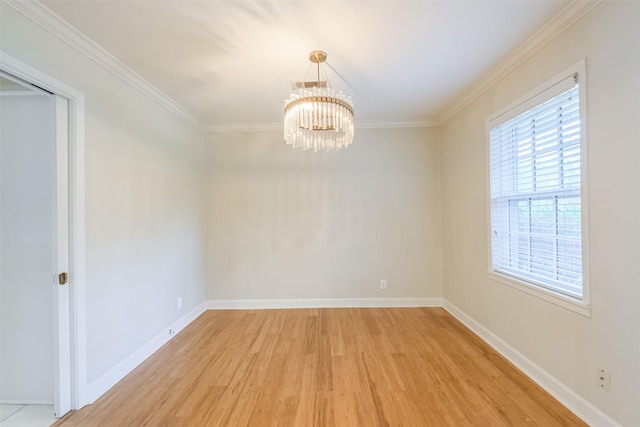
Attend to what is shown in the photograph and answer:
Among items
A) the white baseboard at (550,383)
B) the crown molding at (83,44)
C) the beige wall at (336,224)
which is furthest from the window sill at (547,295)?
the crown molding at (83,44)

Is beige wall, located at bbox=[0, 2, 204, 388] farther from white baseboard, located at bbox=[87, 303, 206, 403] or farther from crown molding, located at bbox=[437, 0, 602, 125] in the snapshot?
crown molding, located at bbox=[437, 0, 602, 125]

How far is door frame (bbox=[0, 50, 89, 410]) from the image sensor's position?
1728mm

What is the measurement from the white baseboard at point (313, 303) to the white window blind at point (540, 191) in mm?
1435

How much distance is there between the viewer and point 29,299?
177cm

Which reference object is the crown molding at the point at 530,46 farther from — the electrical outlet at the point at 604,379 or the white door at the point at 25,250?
the white door at the point at 25,250

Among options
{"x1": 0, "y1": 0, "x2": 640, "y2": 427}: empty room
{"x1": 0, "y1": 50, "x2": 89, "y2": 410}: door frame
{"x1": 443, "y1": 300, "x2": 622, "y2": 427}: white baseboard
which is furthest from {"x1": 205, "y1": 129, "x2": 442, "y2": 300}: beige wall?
{"x1": 0, "y1": 50, "x2": 89, "y2": 410}: door frame

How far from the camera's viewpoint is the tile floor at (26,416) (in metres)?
1.64

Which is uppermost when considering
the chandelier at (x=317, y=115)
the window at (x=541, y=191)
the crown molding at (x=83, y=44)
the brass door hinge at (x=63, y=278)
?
the crown molding at (x=83, y=44)

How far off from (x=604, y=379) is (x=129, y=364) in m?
3.40

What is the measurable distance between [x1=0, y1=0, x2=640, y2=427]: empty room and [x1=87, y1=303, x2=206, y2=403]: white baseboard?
18 mm

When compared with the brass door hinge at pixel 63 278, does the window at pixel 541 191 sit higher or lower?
higher

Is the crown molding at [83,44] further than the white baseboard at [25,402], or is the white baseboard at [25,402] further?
the white baseboard at [25,402]

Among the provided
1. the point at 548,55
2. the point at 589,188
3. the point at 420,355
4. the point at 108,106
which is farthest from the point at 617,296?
the point at 108,106

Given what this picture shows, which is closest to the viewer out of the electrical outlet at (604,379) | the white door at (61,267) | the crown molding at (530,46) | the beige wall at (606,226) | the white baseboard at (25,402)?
the beige wall at (606,226)
